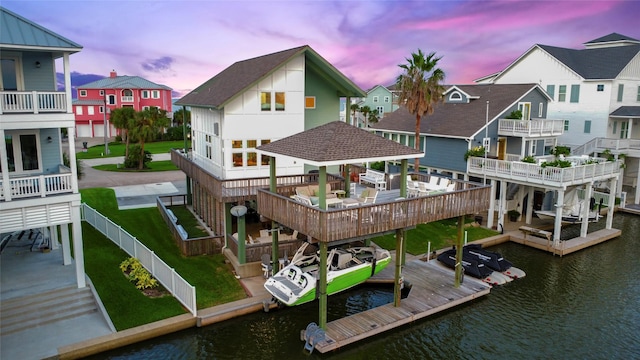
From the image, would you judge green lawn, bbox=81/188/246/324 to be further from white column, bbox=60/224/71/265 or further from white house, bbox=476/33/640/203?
white house, bbox=476/33/640/203

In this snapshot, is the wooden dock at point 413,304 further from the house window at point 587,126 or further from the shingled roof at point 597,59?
the shingled roof at point 597,59

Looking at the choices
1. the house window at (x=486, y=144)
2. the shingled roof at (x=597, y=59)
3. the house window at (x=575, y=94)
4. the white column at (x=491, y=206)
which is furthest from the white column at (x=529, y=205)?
the shingled roof at (x=597, y=59)

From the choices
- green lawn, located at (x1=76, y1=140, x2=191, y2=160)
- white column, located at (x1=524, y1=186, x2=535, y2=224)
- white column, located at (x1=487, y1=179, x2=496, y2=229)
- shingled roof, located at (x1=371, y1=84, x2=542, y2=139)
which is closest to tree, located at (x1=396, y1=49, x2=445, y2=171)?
shingled roof, located at (x1=371, y1=84, x2=542, y2=139)

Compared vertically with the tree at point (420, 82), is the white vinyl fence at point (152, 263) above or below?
Answer: below

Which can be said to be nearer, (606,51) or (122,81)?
(606,51)

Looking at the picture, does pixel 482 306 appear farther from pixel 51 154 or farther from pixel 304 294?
pixel 51 154

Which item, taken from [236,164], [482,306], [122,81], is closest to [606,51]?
[482,306]

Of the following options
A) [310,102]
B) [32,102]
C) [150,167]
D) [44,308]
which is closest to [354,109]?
[150,167]

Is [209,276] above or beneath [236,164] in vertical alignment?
beneath
